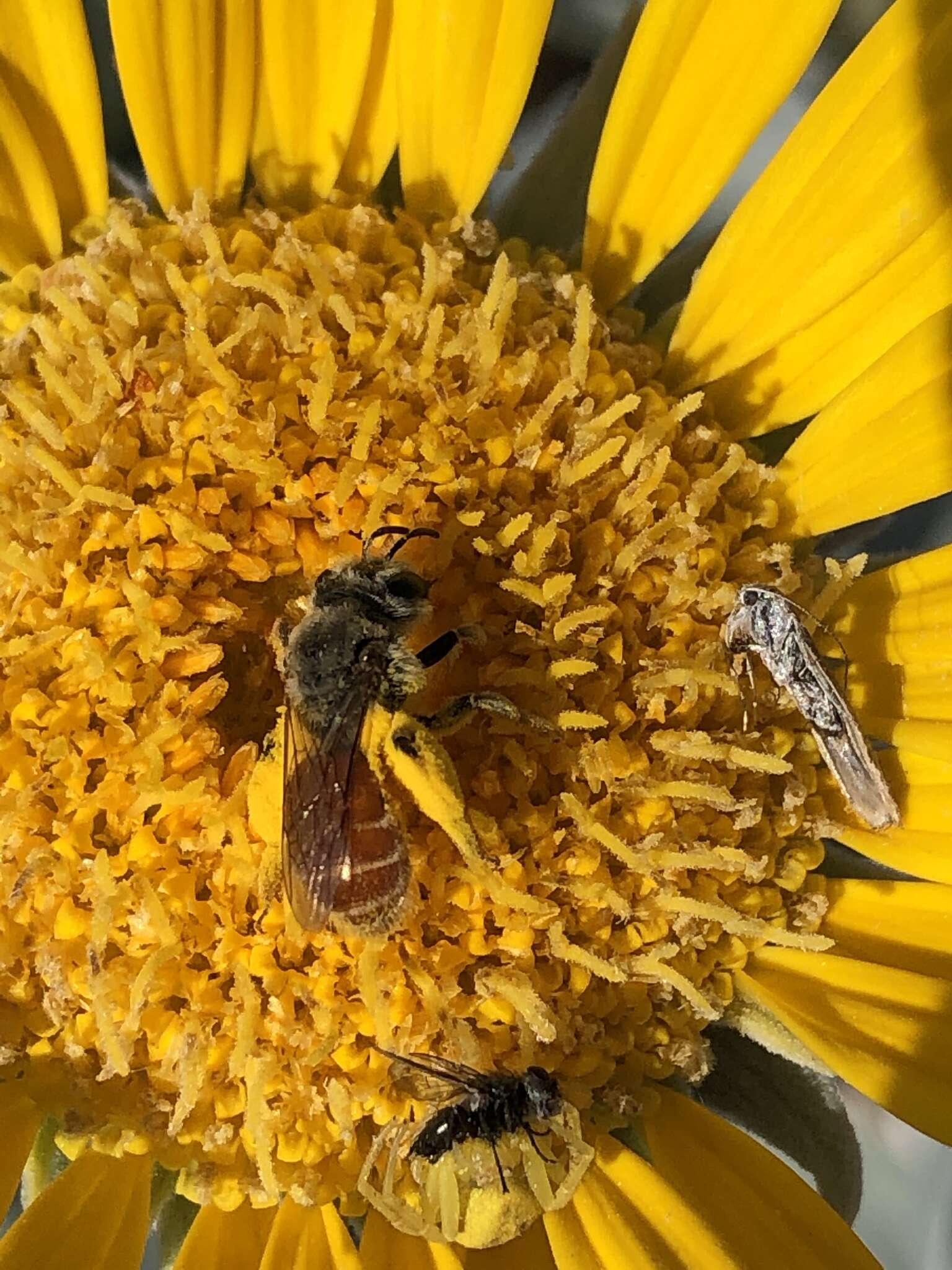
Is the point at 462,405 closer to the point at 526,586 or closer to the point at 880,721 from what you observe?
the point at 526,586

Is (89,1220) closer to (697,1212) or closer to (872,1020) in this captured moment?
(697,1212)

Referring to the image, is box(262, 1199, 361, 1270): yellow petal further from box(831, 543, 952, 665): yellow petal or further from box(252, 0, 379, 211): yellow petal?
box(252, 0, 379, 211): yellow petal

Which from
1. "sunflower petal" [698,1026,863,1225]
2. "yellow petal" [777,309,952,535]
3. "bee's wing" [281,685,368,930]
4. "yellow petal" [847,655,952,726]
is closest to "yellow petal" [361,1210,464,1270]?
"sunflower petal" [698,1026,863,1225]

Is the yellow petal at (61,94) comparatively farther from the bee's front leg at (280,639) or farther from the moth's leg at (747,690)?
the moth's leg at (747,690)

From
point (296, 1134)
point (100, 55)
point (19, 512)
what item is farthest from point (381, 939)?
point (100, 55)

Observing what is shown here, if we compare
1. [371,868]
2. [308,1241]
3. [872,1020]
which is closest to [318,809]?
[371,868]
